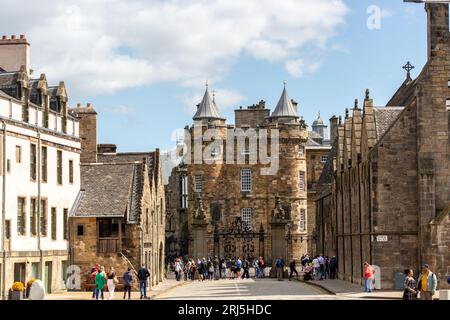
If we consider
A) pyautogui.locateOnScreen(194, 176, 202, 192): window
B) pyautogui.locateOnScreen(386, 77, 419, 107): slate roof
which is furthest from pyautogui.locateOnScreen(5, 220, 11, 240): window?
pyautogui.locateOnScreen(194, 176, 202, 192): window

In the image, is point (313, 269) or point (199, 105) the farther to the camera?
point (199, 105)

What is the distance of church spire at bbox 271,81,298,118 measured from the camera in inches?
3381

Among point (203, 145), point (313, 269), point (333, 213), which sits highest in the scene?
point (203, 145)

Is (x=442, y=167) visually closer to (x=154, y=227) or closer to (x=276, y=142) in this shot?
(x=154, y=227)

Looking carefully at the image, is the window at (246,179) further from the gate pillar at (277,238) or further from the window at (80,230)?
the window at (80,230)

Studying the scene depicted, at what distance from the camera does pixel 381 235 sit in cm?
3778

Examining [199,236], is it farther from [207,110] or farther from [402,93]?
[207,110]

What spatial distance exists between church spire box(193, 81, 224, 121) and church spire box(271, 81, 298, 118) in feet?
18.9

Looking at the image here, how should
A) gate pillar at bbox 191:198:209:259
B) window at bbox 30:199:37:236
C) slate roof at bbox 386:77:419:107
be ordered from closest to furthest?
window at bbox 30:199:37:236 → slate roof at bbox 386:77:419:107 → gate pillar at bbox 191:198:209:259

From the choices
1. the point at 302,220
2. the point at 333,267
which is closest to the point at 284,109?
the point at 302,220

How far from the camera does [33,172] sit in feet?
122

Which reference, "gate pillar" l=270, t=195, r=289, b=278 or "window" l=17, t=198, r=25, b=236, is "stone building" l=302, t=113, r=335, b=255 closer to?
"gate pillar" l=270, t=195, r=289, b=278
